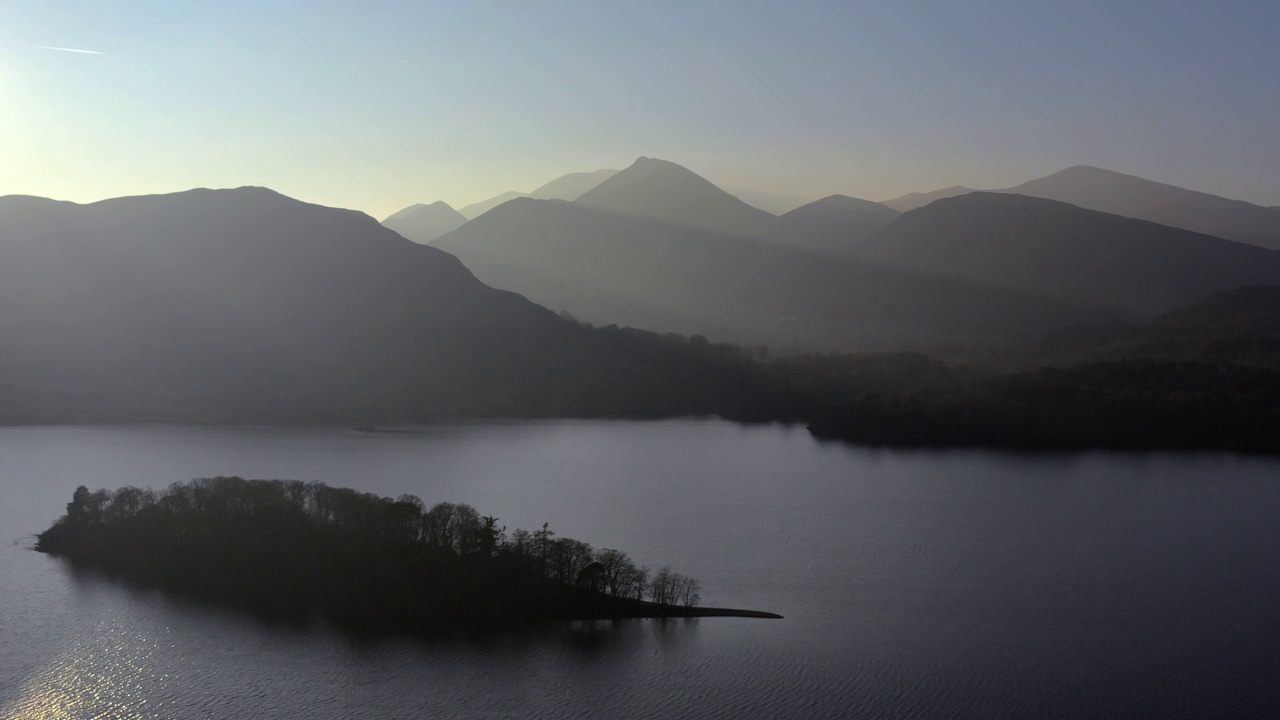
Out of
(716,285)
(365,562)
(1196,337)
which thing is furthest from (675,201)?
(365,562)

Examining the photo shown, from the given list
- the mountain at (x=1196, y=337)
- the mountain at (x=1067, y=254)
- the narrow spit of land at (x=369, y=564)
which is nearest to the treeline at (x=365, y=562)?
the narrow spit of land at (x=369, y=564)

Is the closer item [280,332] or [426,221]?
[280,332]

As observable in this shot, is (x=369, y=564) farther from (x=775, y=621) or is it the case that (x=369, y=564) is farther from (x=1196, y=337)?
(x=1196, y=337)

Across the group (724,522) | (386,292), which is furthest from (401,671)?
(386,292)

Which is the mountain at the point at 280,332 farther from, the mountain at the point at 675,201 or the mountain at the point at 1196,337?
the mountain at the point at 675,201

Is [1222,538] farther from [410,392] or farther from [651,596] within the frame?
[410,392]

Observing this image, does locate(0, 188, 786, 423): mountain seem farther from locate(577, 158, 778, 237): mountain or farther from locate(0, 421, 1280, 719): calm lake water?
locate(577, 158, 778, 237): mountain

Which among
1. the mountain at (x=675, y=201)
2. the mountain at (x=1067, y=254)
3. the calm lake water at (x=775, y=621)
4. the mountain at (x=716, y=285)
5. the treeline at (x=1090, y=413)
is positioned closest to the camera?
the calm lake water at (x=775, y=621)
